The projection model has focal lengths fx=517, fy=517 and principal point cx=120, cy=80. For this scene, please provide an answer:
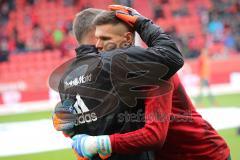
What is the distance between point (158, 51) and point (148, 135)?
489 mm

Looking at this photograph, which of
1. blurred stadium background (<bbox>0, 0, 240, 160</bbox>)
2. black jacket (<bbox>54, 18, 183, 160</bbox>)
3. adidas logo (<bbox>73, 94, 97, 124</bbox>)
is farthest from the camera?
blurred stadium background (<bbox>0, 0, 240, 160</bbox>)

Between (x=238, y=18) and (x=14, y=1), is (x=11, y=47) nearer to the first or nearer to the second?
(x=14, y=1)

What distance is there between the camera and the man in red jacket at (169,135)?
299cm

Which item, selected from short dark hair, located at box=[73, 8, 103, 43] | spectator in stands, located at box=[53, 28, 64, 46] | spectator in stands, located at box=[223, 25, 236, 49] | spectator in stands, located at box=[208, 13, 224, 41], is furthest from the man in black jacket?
spectator in stands, located at box=[208, 13, 224, 41]

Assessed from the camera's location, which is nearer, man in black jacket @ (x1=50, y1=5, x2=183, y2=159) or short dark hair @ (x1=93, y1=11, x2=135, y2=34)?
man in black jacket @ (x1=50, y1=5, x2=183, y2=159)

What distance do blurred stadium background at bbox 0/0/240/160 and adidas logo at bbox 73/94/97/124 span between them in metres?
5.16

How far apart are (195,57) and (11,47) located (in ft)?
23.2

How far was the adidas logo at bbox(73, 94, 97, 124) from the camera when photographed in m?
3.17

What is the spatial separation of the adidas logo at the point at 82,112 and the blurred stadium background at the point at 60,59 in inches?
203

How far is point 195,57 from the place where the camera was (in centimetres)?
1988

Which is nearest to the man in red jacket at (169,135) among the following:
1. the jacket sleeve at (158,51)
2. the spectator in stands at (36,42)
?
the jacket sleeve at (158,51)

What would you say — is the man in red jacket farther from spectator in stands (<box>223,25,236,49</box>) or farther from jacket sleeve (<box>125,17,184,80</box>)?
spectator in stands (<box>223,25,236,49</box>)

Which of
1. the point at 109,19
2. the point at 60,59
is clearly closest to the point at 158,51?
the point at 109,19

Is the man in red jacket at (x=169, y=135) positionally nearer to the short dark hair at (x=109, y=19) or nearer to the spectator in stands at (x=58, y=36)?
the short dark hair at (x=109, y=19)
